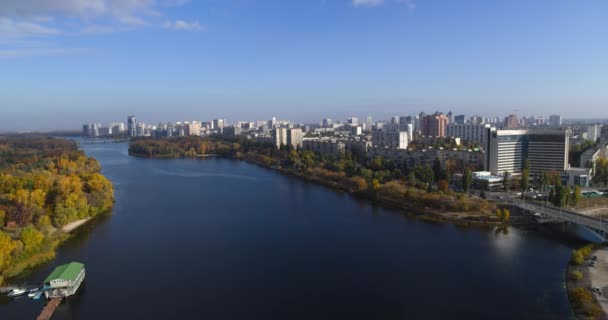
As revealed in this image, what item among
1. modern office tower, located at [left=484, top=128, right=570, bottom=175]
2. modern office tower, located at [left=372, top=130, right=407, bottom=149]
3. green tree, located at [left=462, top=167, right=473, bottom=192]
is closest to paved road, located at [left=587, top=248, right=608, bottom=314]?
green tree, located at [left=462, top=167, right=473, bottom=192]

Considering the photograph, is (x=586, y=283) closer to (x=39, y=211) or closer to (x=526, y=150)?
(x=526, y=150)

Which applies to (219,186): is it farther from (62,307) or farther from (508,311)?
(508,311)

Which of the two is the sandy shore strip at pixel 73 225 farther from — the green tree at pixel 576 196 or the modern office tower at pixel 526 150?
the modern office tower at pixel 526 150

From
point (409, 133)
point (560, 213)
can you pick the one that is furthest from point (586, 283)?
point (409, 133)

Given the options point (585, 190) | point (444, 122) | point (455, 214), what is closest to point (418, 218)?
point (455, 214)

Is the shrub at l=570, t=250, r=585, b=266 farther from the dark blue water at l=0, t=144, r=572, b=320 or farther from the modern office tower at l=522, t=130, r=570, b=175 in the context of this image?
the modern office tower at l=522, t=130, r=570, b=175

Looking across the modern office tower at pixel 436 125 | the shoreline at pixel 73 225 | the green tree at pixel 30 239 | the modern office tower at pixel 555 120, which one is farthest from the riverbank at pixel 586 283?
the modern office tower at pixel 555 120

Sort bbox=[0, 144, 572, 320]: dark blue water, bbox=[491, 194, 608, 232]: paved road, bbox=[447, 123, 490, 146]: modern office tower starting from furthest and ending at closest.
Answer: bbox=[447, 123, 490, 146]: modern office tower < bbox=[491, 194, 608, 232]: paved road < bbox=[0, 144, 572, 320]: dark blue water
